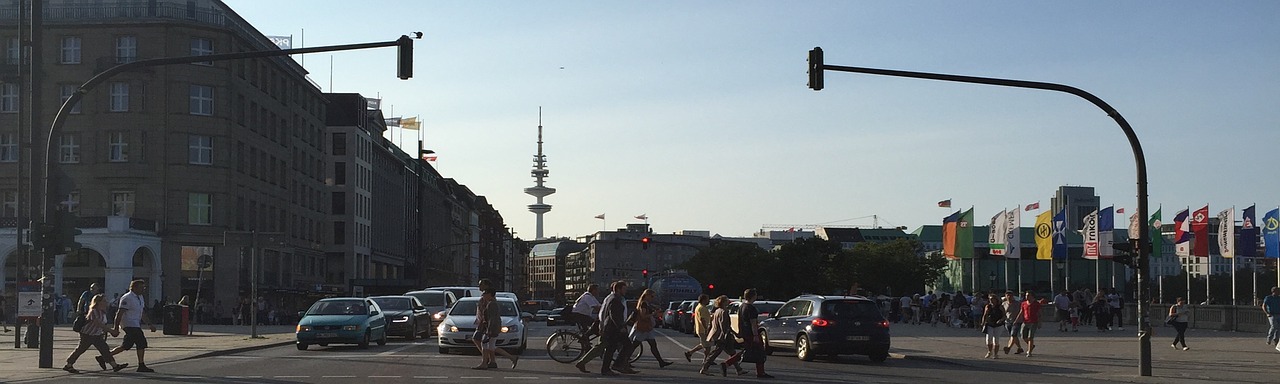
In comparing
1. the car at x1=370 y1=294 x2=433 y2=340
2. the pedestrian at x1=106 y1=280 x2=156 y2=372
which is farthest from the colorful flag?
the pedestrian at x1=106 y1=280 x2=156 y2=372

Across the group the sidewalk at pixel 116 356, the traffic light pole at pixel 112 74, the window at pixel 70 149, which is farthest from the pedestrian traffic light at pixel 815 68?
the window at pixel 70 149

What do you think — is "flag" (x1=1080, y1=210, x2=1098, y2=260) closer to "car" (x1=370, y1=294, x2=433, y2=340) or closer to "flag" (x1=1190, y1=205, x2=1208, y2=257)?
"flag" (x1=1190, y1=205, x2=1208, y2=257)

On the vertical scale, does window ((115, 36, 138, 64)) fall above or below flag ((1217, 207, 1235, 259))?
above

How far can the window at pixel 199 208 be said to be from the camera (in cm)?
6912

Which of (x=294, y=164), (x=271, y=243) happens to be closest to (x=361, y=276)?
(x=294, y=164)

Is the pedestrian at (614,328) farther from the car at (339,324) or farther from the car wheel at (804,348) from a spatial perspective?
the car at (339,324)

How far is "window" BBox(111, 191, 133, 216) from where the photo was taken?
67625 millimetres

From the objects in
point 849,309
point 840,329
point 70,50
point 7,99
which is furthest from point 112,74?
point 7,99

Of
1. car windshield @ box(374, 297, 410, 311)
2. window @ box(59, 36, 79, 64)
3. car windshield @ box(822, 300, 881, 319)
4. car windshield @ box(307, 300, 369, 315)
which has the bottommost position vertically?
car windshield @ box(374, 297, 410, 311)

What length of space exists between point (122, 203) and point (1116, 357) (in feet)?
167

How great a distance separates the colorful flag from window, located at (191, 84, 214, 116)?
43236 mm

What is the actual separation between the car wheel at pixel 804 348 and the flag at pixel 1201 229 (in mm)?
31900

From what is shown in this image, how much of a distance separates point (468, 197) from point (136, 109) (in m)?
110

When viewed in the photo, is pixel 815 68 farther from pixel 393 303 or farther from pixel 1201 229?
pixel 1201 229
